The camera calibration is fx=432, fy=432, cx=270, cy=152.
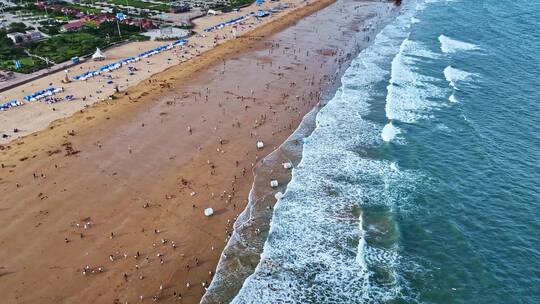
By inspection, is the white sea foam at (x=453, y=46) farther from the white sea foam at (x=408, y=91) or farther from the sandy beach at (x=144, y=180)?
the sandy beach at (x=144, y=180)

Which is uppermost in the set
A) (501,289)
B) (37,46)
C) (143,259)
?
(37,46)

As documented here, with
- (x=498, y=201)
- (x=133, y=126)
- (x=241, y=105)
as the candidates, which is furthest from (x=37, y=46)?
(x=498, y=201)

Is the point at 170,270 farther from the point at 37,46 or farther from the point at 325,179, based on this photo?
the point at 37,46

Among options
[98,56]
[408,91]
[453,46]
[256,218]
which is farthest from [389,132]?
[98,56]

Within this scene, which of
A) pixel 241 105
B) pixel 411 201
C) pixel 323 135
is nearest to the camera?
pixel 411 201

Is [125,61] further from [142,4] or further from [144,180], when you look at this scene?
[142,4]

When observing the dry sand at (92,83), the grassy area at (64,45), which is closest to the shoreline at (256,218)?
the dry sand at (92,83)

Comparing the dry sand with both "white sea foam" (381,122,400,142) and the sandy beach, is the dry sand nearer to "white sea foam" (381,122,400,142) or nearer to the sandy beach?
the sandy beach
